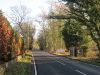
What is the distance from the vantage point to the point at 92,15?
4628 cm

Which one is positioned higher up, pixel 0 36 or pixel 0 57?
pixel 0 36

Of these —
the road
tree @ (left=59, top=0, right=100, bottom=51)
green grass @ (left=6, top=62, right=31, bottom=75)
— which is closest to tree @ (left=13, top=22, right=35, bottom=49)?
tree @ (left=59, top=0, right=100, bottom=51)

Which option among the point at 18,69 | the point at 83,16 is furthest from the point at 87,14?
the point at 18,69

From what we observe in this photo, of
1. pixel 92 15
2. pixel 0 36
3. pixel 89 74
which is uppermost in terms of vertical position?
pixel 92 15

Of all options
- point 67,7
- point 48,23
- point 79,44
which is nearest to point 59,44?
point 48,23

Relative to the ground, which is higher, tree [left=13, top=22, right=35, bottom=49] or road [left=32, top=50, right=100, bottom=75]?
tree [left=13, top=22, right=35, bottom=49]

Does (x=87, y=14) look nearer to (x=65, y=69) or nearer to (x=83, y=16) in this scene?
(x=83, y=16)

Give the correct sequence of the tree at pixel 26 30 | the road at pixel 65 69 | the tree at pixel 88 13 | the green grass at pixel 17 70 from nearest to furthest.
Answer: the green grass at pixel 17 70 < the road at pixel 65 69 < the tree at pixel 88 13 < the tree at pixel 26 30

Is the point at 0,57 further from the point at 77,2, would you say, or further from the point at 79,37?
the point at 79,37

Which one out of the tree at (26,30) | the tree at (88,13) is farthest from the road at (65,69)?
the tree at (26,30)

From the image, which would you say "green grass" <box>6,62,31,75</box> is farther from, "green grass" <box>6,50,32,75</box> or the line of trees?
the line of trees

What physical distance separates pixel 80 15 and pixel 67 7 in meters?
3.37

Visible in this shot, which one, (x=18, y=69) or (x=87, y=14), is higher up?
(x=87, y=14)

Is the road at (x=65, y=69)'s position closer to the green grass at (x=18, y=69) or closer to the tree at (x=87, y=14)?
the green grass at (x=18, y=69)
